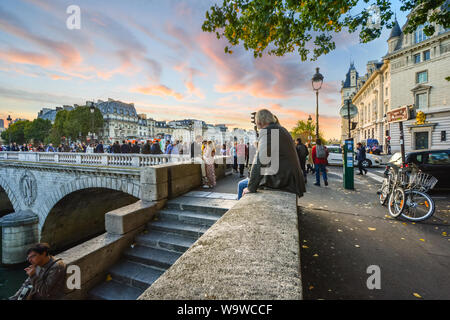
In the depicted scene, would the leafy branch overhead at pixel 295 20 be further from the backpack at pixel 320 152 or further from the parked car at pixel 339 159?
the parked car at pixel 339 159

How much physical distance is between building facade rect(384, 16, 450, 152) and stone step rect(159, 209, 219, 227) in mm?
36171

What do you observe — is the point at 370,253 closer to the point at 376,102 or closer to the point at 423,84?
the point at 423,84

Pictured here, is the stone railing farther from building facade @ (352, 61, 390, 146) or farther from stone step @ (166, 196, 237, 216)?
building facade @ (352, 61, 390, 146)

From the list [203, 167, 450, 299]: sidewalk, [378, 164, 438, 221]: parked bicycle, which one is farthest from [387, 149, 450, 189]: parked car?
[203, 167, 450, 299]: sidewalk

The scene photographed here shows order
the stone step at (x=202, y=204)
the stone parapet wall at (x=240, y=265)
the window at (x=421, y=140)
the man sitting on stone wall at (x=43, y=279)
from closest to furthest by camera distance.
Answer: the stone parapet wall at (x=240, y=265) → the man sitting on stone wall at (x=43, y=279) → the stone step at (x=202, y=204) → the window at (x=421, y=140)

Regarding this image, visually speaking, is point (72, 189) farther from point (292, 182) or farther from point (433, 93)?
point (433, 93)

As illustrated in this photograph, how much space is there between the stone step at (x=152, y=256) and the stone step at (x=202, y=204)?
51.5 inches

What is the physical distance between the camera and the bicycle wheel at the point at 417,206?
4.61 metres

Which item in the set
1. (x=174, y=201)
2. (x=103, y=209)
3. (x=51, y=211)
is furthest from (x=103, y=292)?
(x=103, y=209)

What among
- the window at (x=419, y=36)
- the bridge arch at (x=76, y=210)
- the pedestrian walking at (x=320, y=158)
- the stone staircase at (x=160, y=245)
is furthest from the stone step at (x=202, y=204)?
the window at (x=419, y=36)

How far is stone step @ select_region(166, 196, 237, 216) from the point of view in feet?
17.2

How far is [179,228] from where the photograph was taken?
4859mm

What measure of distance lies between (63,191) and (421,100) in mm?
49882

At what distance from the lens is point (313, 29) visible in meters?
6.77
